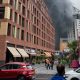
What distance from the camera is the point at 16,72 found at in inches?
775

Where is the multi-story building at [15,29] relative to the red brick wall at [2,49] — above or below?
above

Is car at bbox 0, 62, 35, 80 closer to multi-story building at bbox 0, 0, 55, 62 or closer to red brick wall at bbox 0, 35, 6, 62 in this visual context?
red brick wall at bbox 0, 35, 6, 62

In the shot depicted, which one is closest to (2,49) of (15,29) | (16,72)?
(15,29)

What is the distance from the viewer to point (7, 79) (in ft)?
65.9

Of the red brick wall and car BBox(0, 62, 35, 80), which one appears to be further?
the red brick wall

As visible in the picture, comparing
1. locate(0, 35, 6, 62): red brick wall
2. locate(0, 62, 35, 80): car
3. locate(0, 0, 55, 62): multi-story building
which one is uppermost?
locate(0, 0, 55, 62): multi-story building

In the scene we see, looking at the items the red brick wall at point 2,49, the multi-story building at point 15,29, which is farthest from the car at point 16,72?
the multi-story building at point 15,29

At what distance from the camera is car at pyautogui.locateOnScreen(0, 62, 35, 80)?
19641 mm

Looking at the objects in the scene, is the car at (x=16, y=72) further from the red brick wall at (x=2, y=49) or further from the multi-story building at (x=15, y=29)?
the multi-story building at (x=15, y=29)

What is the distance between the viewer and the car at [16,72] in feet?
64.4

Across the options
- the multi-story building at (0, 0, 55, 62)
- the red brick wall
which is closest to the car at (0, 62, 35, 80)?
the red brick wall

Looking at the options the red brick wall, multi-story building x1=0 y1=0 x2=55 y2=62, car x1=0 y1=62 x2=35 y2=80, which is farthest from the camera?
multi-story building x1=0 y1=0 x2=55 y2=62

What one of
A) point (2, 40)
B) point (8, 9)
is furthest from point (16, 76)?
point (8, 9)

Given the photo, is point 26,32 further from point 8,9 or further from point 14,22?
point 8,9
